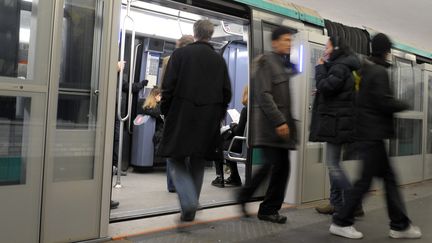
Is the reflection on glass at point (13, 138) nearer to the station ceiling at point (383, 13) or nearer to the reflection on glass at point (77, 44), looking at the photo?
the reflection on glass at point (77, 44)

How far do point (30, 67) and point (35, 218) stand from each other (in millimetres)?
946

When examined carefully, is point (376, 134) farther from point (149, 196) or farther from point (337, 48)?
point (149, 196)

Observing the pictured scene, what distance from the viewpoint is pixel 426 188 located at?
588cm

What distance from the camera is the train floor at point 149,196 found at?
3918 mm

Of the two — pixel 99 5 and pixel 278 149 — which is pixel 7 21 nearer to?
pixel 99 5

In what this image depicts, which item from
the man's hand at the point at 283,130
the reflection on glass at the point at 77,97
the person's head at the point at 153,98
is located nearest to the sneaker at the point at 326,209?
the man's hand at the point at 283,130

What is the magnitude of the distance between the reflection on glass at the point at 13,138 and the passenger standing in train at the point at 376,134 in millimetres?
2264

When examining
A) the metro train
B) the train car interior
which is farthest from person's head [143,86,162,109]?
the metro train

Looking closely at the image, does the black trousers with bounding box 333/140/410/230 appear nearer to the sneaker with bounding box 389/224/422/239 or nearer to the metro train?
the sneaker with bounding box 389/224/422/239

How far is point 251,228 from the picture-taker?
11.4ft

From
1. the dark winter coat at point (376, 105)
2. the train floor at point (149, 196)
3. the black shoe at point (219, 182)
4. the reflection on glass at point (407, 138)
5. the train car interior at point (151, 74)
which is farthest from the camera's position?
the reflection on glass at point (407, 138)

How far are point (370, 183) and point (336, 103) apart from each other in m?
0.71

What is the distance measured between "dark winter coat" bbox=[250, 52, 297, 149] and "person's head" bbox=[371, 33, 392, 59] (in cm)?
70

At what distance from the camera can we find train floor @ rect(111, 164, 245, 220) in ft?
12.9
